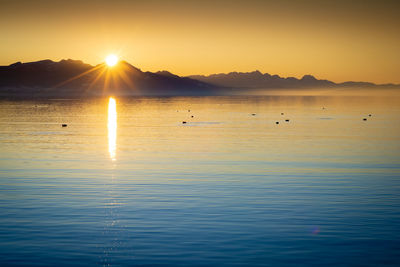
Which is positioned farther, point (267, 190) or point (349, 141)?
point (349, 141)

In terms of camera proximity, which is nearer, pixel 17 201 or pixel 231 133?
pixel 17 201

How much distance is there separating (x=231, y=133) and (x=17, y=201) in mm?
49840

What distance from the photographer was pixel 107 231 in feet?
73.6

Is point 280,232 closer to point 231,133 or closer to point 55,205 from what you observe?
point 55,205

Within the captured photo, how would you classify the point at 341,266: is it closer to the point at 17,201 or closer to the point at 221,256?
the point at 221,256

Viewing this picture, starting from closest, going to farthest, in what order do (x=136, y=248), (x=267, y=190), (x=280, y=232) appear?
(x=136, y=248) < (x=280, y=232) < (x=267, y=190)

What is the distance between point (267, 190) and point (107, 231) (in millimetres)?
12681

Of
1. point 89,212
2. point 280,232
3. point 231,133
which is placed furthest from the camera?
point 231,133

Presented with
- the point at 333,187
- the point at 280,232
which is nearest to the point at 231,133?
the point at 333,187

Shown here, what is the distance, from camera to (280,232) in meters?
22.0

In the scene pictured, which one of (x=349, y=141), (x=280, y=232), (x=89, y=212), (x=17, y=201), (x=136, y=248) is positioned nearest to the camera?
(x=136, y=248)

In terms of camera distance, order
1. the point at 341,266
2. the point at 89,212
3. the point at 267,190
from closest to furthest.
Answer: the point at 341,266 → the point at 89,212 → the point at 267,190

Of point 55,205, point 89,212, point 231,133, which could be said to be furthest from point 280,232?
point 231,133

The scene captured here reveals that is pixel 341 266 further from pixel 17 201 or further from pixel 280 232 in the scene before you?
pixel 17 201
